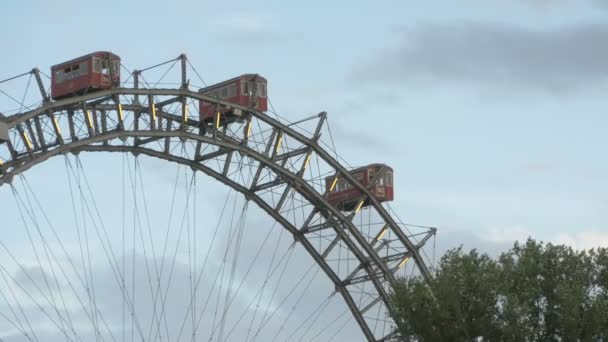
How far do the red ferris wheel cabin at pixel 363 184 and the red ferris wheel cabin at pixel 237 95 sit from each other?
7.71 meters

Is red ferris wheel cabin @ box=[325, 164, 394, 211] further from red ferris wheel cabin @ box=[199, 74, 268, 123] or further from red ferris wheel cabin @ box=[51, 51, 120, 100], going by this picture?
red ferris wheel cabin @ box=[51, 51, 120, 100]

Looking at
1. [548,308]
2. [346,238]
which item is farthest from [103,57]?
[548,308]

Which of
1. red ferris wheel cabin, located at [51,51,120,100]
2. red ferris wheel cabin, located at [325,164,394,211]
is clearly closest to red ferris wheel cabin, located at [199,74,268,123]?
red ferris wheel cabin, located at [51,51,120,100]

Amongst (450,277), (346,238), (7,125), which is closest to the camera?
(7,125)

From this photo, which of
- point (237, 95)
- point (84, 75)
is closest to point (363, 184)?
point (237, 95)

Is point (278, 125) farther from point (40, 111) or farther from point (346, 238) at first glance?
point (40, 111)

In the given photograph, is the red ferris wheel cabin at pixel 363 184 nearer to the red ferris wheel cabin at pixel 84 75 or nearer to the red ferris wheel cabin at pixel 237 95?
the red ferris wheel cabin at pixel 237 95

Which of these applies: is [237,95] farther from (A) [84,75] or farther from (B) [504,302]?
(B) [504,302]

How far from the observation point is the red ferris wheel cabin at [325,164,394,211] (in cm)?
7919

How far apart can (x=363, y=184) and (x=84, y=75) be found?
2117cm

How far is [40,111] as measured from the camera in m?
62.1

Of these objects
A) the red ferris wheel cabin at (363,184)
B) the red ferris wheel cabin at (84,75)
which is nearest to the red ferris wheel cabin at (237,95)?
the red ferris wheel cabin at (84,75)

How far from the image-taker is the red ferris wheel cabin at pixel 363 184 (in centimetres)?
7919

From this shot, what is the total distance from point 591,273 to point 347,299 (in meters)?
13.9
